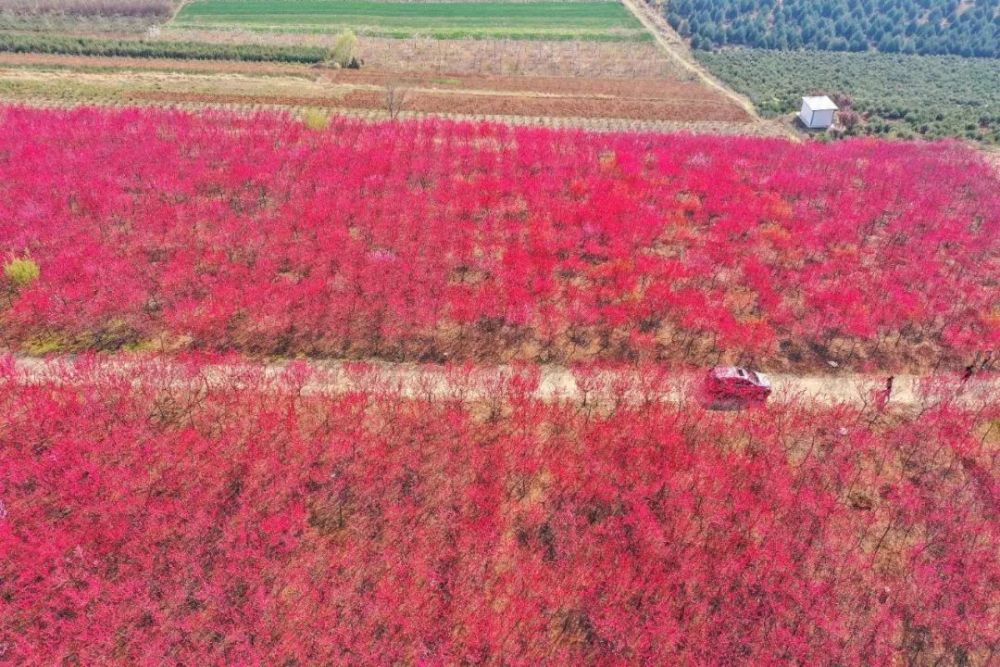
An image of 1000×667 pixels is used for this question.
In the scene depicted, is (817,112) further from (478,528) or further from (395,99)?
(478,528)

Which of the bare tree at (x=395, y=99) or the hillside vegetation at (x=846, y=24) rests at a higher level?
the hillside vegetation at (x=846, y=24)

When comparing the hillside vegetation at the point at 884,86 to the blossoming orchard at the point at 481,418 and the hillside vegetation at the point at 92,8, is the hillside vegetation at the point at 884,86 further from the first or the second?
the hillside vegetation at the point at 92,8

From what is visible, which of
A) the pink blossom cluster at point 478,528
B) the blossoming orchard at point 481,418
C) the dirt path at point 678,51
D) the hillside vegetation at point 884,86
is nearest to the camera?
the pink blossom cluster at point 478,528

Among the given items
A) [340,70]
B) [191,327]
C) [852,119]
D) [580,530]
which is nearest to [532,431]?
[580,530]

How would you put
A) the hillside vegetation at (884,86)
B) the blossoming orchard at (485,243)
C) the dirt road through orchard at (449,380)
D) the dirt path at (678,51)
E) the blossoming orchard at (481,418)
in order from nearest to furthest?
the blossoming orchard at (481,418)
the dirt road through orchard at (449,380)
the blossoming orchard at (485,243)
the hillside vegetation at (884,86)
the dirt path at (678,51)

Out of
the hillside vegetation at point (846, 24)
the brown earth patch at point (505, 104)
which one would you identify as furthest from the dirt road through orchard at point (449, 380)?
the hillside vegetation at point (846, 24)

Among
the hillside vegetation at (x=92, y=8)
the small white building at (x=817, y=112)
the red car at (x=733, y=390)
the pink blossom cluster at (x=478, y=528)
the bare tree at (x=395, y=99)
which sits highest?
the hillside vegetation at (x=92, y=8)
